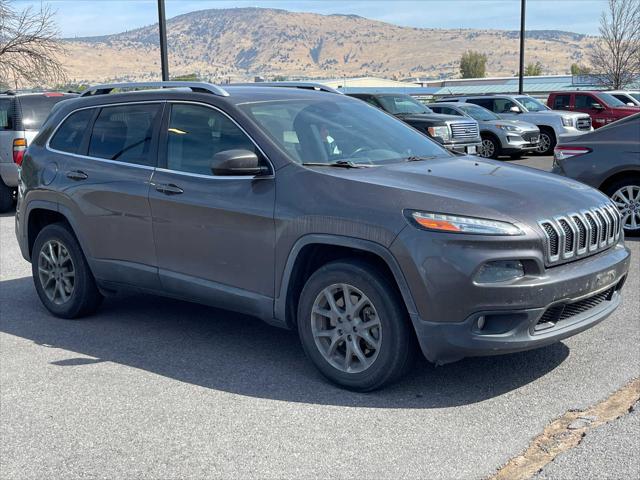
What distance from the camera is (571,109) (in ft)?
84.9

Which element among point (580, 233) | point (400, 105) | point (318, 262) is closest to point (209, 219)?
point (318, 262)

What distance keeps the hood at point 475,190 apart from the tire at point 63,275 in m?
2.50

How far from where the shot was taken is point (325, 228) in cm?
474

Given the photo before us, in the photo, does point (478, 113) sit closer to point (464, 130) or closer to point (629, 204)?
point (464, 130)

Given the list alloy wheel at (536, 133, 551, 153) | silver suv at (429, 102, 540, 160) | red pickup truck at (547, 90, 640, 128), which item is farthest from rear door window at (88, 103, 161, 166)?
red pickup truck at (547, 90, 640, 128)

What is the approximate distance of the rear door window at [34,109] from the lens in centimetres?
1277

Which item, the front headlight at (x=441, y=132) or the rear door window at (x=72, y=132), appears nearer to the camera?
the rear door window at (x=72, y=132)

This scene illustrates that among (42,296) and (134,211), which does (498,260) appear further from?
(42,296)

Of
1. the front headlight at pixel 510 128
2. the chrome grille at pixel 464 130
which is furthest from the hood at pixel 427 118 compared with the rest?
the front headlight at pixel 510 128

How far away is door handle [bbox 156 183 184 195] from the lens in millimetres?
5551

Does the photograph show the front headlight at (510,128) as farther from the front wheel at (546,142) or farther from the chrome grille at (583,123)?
the chrome grille at (583,123)

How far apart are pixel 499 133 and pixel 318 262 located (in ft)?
56.8

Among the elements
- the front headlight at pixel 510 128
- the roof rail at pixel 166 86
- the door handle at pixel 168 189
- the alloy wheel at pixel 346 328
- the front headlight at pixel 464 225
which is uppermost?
the roof rail at pixel 166 86

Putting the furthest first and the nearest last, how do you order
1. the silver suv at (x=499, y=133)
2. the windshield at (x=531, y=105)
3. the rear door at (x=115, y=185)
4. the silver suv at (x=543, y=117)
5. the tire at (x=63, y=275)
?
1. the windshield at (x=531, y=105)
2. the silver suv at (x=543, y=117)
3. the silver suv at (x=499, y=133)
4. the tire at (x=63, y=275)
5. the rear door at (x=115, y=185)
